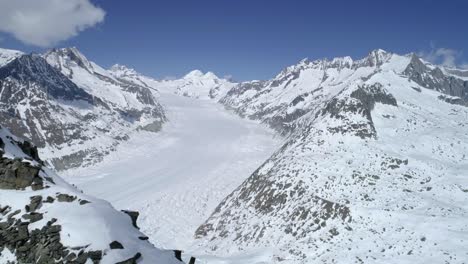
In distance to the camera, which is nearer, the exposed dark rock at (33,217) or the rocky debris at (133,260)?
the rocky debris at (133,260)

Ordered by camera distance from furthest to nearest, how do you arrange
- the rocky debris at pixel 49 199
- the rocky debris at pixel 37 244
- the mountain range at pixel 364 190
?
1. the mountain range at pixel 364 190
2. the rocky debris at pixel 49 199
3. the rocky debris at pixel 37 244

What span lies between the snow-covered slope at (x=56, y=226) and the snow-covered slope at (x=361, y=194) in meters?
27.6

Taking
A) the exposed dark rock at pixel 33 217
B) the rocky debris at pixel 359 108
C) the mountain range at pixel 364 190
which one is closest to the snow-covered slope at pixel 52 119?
the mountain range at pixel 364 190

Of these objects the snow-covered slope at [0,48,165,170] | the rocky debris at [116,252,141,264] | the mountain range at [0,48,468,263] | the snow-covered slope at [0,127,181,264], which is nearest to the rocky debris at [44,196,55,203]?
the snow-covered slope at [0,127,181,264]

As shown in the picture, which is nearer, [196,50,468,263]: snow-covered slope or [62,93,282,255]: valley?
[196,50,468,263]: snow-covered slope

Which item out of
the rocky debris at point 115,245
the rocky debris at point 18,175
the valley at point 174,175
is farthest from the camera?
the valley at point 174,175

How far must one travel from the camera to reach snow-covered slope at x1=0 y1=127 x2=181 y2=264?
752 inches

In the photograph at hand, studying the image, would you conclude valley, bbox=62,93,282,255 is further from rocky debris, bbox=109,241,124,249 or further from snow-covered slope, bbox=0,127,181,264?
rocky debris, bbox=109,241,124,249

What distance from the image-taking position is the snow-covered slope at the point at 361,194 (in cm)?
4491

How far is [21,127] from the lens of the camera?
157 m

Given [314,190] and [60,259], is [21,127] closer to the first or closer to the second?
[314,190]

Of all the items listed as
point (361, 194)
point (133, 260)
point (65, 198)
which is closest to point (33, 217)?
point (65, 198)

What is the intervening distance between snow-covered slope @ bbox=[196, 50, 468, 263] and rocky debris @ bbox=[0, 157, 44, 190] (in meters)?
29.3

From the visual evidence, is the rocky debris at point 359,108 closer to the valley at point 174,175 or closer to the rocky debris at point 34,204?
the valley at point 174,175
